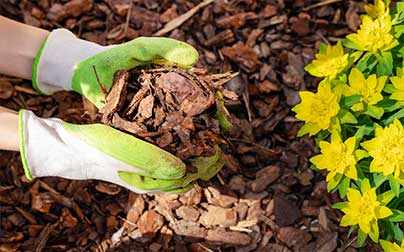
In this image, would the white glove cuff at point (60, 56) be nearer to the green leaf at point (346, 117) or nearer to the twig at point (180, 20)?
the twig at point (180, 20)

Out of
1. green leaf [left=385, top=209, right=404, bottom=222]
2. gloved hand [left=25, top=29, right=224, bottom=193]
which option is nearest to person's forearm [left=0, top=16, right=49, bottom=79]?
gloved hand [left=25, top=29, right=224, bottom=193]

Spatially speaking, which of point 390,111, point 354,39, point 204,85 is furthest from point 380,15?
point 204,85

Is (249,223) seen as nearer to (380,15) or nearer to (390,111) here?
(390,111)

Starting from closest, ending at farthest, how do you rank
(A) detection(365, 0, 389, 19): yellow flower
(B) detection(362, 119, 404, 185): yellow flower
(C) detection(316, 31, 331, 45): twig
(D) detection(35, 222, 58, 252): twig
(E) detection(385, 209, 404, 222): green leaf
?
(B) detection(362, 119, 404, 185): yellow flower → (E) detection(385, 209, 404, 222): green leaf → (A) detection(365, 0, 389, 19): yellow flower → (D) detection(35, 222, 58, 252): twig → (C) detection(316, 31, 331, 45): twig

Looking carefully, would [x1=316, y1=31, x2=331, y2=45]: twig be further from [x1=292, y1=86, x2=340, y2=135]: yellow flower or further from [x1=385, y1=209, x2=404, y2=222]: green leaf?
[x1=385, y1=209, x2=404, y2=222]: green leaf

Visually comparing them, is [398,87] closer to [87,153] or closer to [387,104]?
[387,104]

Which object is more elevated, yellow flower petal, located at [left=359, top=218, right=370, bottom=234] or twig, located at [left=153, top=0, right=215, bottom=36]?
twig, located at [left=153, top=0, right=215, bottom=36]
